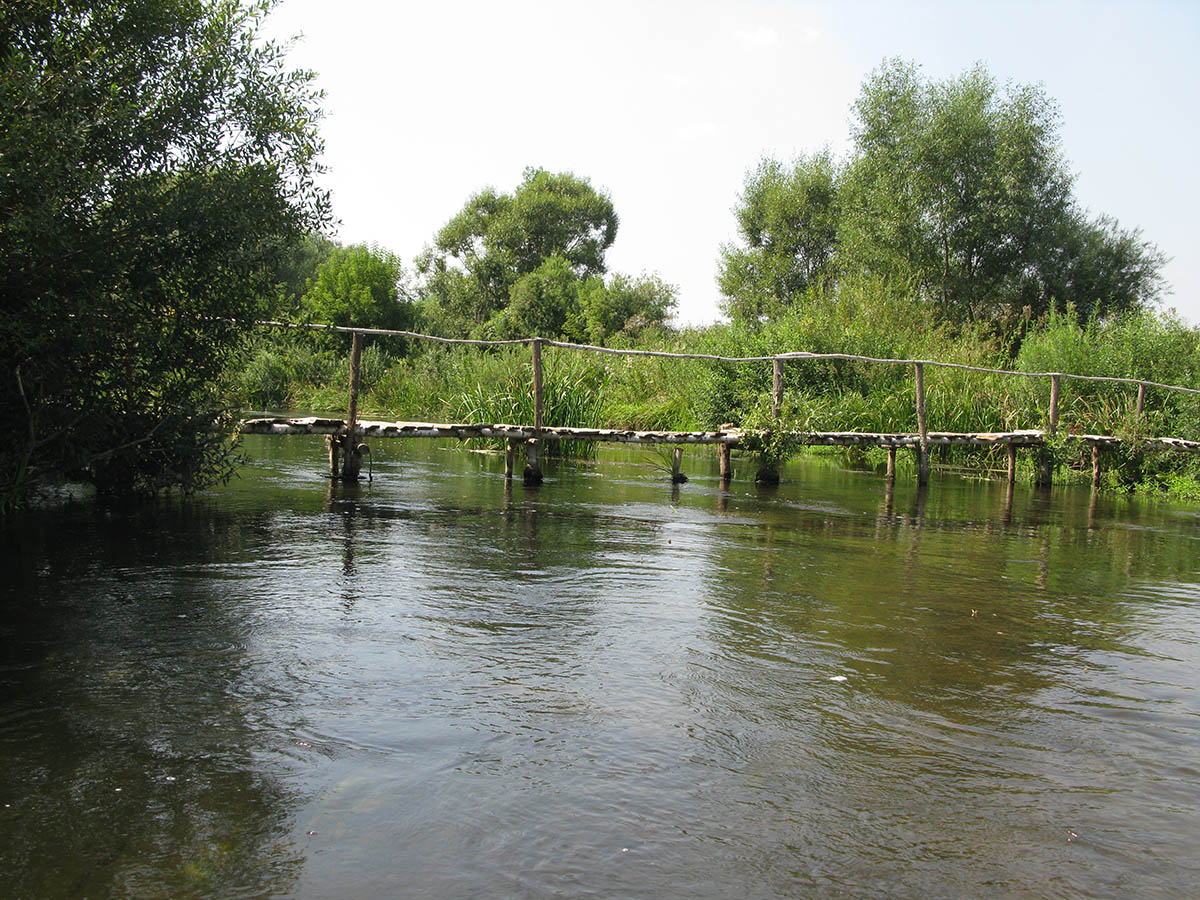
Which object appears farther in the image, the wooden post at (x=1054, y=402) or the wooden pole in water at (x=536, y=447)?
the wooden post at (x=1054, y=402)

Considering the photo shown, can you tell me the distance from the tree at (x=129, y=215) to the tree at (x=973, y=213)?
2224 cm

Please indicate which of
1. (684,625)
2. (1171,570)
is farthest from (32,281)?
(1171,570)

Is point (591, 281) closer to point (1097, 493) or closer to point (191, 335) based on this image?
point (1097, 493)

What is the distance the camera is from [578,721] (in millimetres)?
3770

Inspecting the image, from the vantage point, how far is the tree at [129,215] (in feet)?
19.8

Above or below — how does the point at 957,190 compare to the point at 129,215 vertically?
above

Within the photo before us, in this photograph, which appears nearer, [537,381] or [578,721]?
[578,721]

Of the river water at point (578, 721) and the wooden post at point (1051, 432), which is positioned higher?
the wooden post at point (1051, 432)

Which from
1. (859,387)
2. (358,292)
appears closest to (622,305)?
(358,292)

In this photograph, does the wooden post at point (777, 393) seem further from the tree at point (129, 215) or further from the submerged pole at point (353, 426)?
the tree at point (129, 215)

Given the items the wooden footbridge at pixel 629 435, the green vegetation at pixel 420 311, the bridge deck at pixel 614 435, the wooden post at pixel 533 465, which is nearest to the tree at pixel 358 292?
the green vegetation at pixel 420 311

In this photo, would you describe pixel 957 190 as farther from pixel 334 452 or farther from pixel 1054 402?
pixel 334 452

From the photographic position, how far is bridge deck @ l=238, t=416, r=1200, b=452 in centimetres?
1019

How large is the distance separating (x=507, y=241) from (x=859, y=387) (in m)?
35.8
